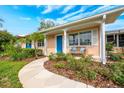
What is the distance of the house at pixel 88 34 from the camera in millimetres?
9250

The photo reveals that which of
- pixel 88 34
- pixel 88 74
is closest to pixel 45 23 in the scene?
pixel 88 34

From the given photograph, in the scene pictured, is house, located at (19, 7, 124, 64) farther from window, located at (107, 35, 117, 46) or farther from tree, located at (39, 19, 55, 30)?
tree, located at (39, 19, 55, 30)

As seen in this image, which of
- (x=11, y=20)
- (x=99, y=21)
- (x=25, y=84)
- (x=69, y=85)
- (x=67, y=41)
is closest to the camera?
(x=69, y=85)

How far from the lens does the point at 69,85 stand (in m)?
5.31

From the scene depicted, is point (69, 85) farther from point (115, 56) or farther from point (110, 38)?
point (110, 38)

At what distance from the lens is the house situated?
9250 millimetres

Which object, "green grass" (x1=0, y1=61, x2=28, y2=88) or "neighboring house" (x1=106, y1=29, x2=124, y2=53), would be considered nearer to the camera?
"green grass" (x1=0, y1=61, x2=28, y2=88)

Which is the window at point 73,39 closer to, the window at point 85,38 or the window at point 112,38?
the window at point 85,38

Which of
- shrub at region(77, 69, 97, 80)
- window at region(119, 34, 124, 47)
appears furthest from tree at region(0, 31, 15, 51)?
shrub at region(77, 69, 97, 80)

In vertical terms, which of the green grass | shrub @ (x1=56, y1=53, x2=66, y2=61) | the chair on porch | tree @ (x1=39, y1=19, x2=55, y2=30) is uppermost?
tree @ (x1=39, y1=19, x2=55, y2=30)

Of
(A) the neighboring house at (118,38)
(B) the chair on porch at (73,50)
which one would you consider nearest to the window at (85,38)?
(B) the chair on porch at (73,50)
